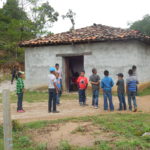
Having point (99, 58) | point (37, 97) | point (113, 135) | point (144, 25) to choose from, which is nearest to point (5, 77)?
point (37, 97)

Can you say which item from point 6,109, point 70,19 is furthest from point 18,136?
point 70,19

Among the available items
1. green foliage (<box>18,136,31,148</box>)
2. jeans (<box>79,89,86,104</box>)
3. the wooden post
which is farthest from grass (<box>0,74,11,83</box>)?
the wooden post

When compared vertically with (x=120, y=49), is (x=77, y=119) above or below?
below

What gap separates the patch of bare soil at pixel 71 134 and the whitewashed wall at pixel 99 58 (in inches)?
267

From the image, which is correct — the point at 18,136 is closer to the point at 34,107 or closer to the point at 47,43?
the point at 34,107

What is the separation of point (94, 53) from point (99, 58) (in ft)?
1.24

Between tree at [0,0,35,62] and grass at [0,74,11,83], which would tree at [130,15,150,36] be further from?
grass at [0,74,11,83]

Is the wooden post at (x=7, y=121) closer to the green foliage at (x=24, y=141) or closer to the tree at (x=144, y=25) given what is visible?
the green foliage at (x=24, y=141)

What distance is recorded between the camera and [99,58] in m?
12.0

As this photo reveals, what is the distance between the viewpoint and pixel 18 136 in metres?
4.65

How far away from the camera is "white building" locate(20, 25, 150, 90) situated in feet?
37.9

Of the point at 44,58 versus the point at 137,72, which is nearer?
the point at 137,72

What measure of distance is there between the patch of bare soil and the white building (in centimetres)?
681

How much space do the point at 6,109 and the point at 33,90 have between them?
10.3 metres
